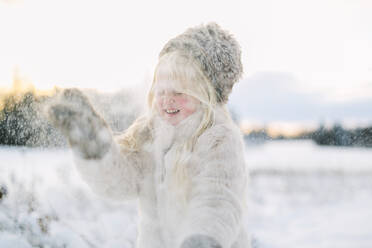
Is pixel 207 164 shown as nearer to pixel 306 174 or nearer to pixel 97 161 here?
pixel 97 161

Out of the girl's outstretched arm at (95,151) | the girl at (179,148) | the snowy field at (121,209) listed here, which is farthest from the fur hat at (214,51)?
the snowy field at (121,209)

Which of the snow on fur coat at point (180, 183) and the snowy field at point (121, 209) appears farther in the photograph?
the snowy field at point (121, 209)

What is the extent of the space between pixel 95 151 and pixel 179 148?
0.30 meters

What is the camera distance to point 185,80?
138 cm

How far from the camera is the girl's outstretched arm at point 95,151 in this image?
1177mm

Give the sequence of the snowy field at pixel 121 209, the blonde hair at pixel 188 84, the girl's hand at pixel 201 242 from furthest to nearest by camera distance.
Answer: the snowy field at pixel 121 209
the blonde hair at pixel 188 84
the girl's hand at pixel 201 242

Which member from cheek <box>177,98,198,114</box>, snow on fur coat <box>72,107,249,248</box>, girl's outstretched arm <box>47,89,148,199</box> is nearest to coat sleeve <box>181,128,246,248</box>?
snow on fur coat <box>72,107,249,248</box>

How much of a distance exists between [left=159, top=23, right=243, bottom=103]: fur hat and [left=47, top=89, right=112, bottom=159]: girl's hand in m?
0.41

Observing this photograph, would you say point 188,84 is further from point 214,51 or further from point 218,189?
point 218,189

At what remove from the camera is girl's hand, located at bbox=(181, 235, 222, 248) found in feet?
3.67

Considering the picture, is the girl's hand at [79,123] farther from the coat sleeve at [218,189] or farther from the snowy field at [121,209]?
the snowy field at [121,209]

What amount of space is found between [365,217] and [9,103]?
3.56 metres

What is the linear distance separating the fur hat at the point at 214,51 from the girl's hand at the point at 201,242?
0.56 m

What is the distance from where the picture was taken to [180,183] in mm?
1328
